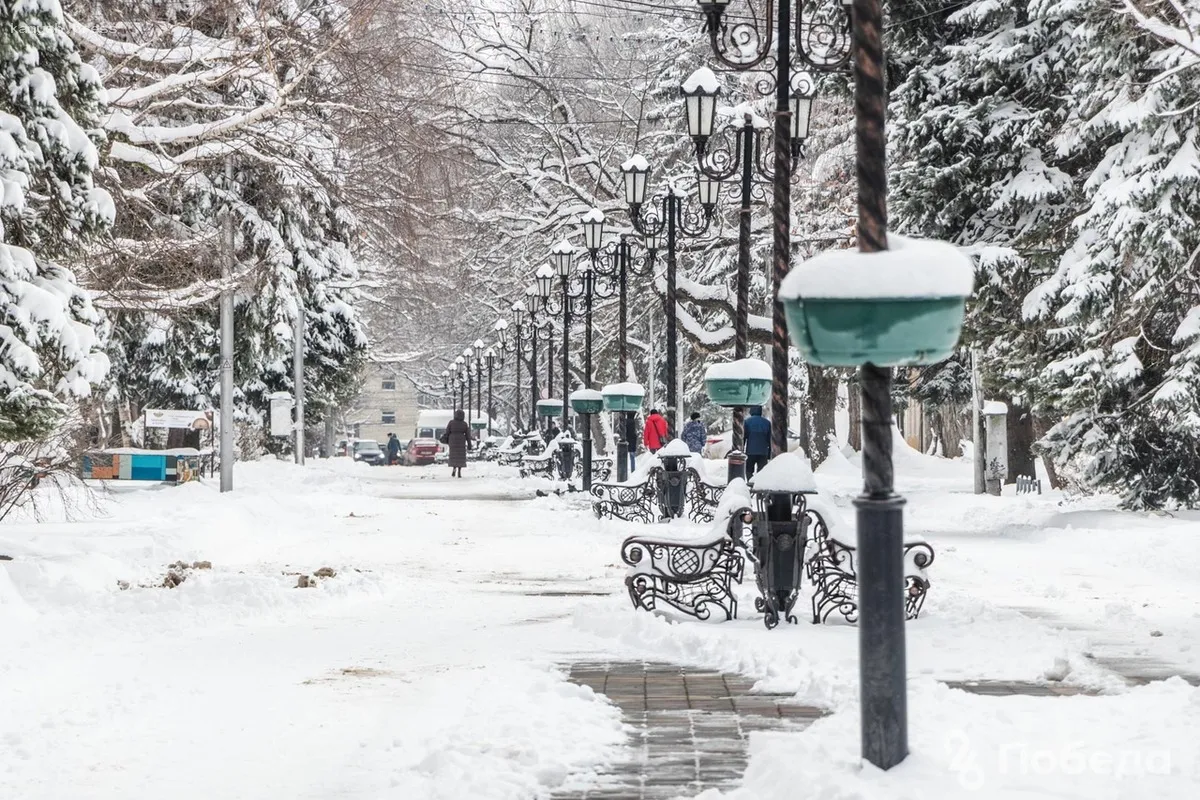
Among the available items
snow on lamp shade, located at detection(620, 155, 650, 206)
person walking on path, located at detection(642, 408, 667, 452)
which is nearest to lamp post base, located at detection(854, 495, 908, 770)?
snow on lamp shade, located at detection(620, 155, 650, 206)

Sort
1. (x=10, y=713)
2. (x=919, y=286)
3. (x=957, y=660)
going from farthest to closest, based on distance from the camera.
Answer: (x=957, y=660), (x=10, y=713), (x=919, y=286)

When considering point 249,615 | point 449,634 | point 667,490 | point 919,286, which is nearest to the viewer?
point 919,286

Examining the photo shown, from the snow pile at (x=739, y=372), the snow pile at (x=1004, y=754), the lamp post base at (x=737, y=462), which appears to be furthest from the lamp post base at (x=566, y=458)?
the snow pile at (x=1004, y=754)

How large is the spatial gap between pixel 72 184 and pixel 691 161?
2954cm

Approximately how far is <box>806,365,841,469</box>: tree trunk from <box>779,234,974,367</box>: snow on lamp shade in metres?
31.6

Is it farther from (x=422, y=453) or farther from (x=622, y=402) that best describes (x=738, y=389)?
(x=422, y=453)

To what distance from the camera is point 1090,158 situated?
80.9ft

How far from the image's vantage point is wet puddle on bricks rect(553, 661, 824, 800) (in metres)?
6.82

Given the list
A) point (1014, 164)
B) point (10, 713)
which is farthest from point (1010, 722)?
point (1014, 164)

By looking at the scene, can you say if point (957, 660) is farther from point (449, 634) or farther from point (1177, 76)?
point (1177, 76)

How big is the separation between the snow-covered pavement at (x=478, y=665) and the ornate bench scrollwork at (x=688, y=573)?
26cm

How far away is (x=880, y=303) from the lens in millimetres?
6086

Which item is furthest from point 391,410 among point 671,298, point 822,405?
point 671,298

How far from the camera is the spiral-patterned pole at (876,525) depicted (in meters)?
6.30
